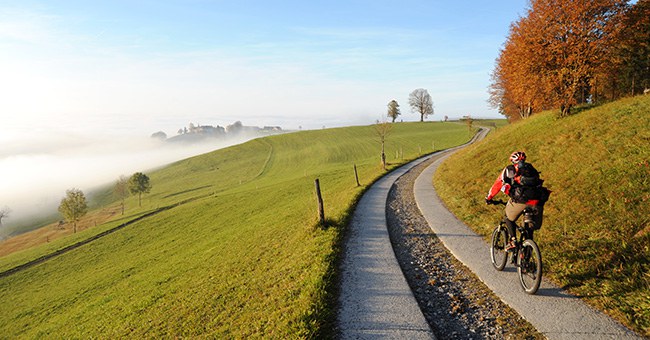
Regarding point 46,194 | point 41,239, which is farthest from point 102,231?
point 46,194

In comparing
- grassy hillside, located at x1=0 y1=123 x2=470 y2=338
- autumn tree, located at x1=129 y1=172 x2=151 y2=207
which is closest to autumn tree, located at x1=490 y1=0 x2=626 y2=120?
→ grassy hillside, located at x1=0 y1=123 x2=470 y2=338

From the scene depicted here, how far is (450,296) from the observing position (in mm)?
7512

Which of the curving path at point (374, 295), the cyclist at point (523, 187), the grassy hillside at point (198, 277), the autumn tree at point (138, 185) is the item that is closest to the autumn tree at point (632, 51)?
the grassy hillside at point (198, 277)

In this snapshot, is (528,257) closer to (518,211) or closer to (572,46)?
(518,211)

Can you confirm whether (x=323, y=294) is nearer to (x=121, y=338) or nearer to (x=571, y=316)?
(x=571, y=316)

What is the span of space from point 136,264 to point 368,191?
19.0m

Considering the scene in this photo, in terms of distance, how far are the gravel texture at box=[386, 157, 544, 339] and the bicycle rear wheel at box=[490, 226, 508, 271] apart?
814mm

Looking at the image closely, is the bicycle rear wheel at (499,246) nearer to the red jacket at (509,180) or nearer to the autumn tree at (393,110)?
the red jacket at (509,180)

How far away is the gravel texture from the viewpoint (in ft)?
20.2

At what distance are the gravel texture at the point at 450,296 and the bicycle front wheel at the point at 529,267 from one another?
764 millimetres

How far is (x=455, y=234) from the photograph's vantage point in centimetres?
1193

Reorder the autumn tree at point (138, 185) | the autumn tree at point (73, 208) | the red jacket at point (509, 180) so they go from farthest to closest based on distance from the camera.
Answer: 1. the autumn tree at point (138, 185)
2. the autumn tree at point (73, 208)
3. the red jacket at point (509, 180)

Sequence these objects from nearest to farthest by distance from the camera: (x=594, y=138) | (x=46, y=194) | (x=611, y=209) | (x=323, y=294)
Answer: (x=323, y=294) → (x=611, y=209) → (x=594, y=138) → (x=46, y=194)

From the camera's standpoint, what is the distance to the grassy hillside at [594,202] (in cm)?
689
